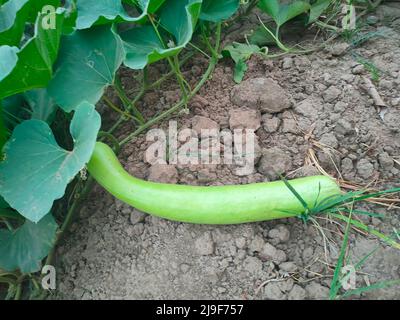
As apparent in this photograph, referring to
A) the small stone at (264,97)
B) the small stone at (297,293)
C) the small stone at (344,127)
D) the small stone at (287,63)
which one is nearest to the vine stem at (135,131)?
the small stone at (264,97)

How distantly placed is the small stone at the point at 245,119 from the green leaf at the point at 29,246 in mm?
664

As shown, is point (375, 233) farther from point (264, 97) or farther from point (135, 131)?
point (135, 131)

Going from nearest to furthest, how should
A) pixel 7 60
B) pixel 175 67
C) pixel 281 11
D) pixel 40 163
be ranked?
pixel 7 60 → pixel 40 163 → pixel 175 67 → pixel 281 11

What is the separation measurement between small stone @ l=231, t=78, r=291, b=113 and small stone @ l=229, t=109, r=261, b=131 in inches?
1.3

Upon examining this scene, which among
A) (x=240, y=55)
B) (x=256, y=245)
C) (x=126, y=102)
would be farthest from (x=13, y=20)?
(x=256, y=245)

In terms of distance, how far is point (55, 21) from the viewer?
123 cm

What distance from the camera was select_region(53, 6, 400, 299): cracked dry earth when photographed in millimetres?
1332

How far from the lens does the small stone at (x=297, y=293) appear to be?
1.27 metres

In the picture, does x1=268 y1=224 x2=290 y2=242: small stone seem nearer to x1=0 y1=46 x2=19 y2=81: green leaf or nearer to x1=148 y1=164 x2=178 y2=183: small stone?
x1=148 y1=164 x2=178 y2=183: small stone

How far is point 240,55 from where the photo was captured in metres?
1.67

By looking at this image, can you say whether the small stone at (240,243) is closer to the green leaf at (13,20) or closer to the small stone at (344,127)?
the small stone at (344,127)

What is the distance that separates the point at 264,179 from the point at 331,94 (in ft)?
1.33

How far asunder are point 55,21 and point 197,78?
0.62 metres

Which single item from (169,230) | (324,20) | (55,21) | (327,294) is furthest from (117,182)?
(324,20)
